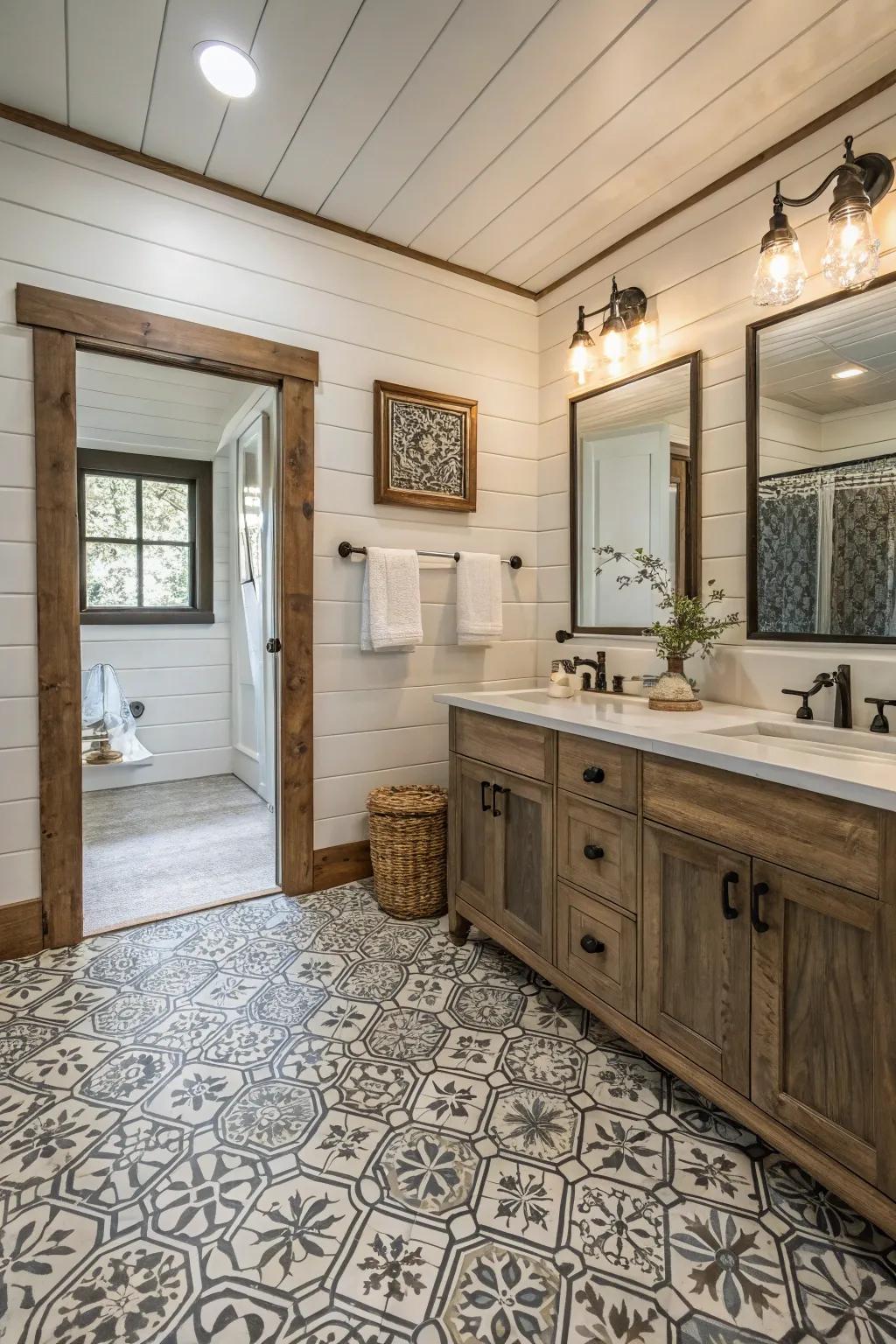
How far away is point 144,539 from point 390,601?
2563 millimetres

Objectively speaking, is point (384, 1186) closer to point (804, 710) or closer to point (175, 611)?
point (804, 710)

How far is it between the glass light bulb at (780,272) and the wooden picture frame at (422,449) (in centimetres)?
125

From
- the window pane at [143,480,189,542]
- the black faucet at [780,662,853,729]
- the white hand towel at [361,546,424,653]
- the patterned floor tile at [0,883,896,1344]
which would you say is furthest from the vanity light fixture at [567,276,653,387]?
the window pane at [143,480,189,542]

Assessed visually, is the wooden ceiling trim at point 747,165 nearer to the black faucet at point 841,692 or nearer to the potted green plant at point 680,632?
the potted green plant at point 680,632

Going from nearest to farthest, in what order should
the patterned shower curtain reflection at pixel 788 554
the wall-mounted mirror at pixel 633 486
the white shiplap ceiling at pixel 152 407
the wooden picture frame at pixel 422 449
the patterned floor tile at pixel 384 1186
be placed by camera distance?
the patterned floor tile at pixel 384 1186 < the patterned shower curtain reflection at pixel 788 554 < the wall-mounted mirror at pixel 633 486 < the wooden picture frame at pixel 422 449 < the white shiplap ceiling at pixel 152 407

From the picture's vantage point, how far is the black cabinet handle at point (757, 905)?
1.23m

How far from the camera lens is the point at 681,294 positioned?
2225 mm

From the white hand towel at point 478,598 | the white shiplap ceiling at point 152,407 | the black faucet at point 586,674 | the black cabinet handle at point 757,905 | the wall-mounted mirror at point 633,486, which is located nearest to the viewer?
the black cabinet handle at point 757,905

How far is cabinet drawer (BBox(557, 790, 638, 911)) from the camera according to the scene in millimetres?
1525

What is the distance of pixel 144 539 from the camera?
14.1 ft

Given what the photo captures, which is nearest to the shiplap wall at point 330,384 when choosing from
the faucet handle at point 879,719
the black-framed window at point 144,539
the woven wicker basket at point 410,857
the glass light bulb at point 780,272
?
the woven wicker basket at point 410,857

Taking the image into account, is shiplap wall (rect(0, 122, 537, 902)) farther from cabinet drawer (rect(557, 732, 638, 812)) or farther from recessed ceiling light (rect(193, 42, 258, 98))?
cabinet drawer (rect(557, 732, 638, 812))

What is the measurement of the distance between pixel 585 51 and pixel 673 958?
2175mm

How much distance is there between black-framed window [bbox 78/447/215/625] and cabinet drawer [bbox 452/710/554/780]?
2835 millimetres
